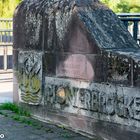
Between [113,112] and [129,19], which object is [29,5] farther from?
[113,112]

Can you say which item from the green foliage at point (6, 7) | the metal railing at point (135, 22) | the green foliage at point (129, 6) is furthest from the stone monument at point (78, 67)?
the green foliage at point (129, 6)

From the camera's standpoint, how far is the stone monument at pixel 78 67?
513 cm

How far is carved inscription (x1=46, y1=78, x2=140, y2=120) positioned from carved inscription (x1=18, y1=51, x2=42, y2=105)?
267mm

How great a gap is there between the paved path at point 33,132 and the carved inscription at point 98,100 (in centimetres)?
35

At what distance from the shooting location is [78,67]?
5762 mm

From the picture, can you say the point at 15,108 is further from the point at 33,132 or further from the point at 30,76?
the point at 33,132

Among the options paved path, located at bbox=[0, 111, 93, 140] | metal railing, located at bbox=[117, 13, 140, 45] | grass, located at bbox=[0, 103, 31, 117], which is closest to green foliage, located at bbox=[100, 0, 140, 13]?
metal railing, located at bbox=[117, 13, 140, 45]

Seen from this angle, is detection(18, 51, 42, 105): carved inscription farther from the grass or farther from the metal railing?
the metal railing

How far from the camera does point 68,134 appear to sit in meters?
5.70

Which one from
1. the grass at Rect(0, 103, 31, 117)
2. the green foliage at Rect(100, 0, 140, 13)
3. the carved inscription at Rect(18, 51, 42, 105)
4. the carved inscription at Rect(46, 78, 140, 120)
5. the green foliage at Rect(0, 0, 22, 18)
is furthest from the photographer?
the green foliage at Rect(100, 0, 140, 13)

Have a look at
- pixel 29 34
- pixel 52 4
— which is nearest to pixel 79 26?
pixel 52 4

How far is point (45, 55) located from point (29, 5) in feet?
2.84

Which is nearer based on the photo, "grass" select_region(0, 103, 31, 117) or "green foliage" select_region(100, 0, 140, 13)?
"grass" select_region(0, 103, 31, 117)

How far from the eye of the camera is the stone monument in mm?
5129
